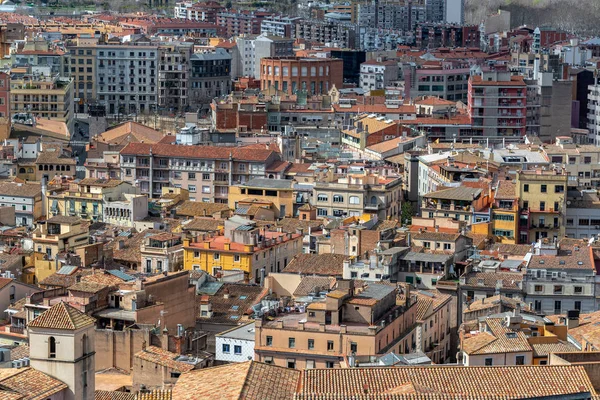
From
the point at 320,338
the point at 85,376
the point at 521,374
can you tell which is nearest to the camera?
the point at 521,374

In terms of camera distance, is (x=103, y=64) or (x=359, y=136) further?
(x=103, y=64)

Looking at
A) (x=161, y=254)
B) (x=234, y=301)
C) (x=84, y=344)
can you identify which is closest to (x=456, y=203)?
(x=161, y=254)

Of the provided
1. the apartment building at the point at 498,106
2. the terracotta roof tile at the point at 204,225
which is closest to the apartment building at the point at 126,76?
the apartment building at the point at 498,106

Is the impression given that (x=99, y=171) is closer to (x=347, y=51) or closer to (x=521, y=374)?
(x=521, y=374)

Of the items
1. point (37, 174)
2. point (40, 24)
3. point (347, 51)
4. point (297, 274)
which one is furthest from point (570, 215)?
point (40, 24)

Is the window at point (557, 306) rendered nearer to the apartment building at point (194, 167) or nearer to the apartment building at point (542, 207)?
the apartment building at point (542, 207)

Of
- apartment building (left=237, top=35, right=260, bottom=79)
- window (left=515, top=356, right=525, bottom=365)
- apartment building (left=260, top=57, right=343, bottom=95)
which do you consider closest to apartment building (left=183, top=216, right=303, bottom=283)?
window (left=515, top=356, right=525, bottom=365)
